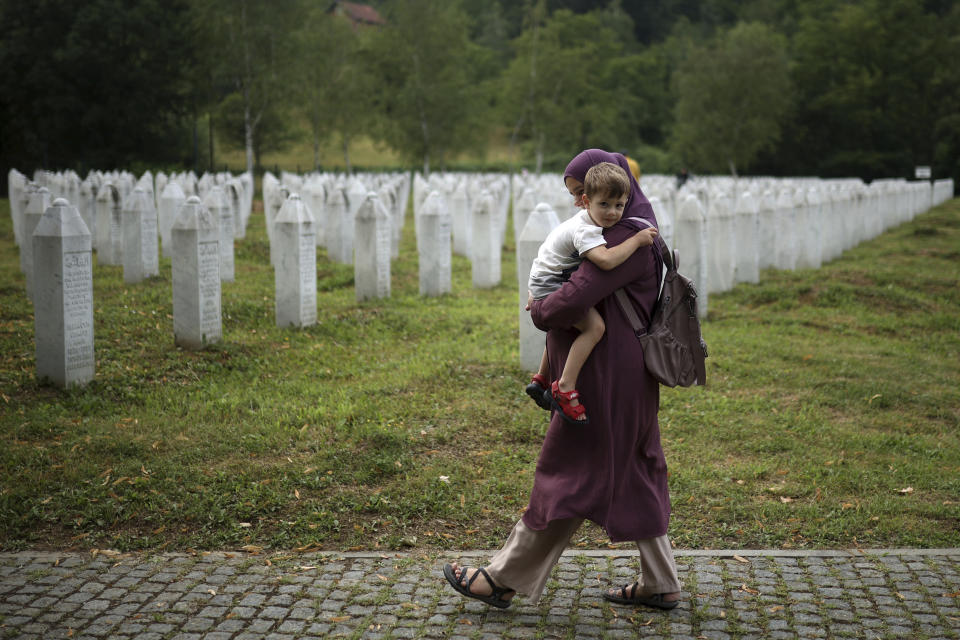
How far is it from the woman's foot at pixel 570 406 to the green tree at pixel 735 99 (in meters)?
56.8

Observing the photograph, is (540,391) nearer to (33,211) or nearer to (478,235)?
(33,211)

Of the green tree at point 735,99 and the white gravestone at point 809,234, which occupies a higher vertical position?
the green tree at point 735,99

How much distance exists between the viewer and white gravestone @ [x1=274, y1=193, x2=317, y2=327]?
9359 millimetres

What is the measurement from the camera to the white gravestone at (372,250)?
10961 millimetres

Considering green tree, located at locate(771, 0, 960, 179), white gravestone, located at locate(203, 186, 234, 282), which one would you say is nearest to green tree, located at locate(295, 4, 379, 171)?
green tree, located at locate(771, 0, 960, 179)

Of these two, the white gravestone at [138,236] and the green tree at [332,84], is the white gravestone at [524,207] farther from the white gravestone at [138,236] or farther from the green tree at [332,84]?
the green tree at [332,84]

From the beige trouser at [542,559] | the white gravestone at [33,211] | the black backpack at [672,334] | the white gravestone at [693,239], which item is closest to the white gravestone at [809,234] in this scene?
the white gravestone at [693,239]

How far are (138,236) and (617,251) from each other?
364 inches

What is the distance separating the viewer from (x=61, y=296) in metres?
7.08

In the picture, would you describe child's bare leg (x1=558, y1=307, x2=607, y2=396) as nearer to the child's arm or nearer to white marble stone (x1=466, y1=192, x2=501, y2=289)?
the child's arm

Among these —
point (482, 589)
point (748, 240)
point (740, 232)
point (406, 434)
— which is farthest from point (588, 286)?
point (740, 232)

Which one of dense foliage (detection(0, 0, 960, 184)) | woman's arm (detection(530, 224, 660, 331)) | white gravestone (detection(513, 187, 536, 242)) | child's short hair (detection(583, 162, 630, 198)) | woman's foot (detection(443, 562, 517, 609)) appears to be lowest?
woman's foot (detection(443, 562, 517, 609))

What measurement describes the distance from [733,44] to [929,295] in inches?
2004

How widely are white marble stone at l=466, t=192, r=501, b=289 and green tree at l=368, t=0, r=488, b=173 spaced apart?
36.4 metres
